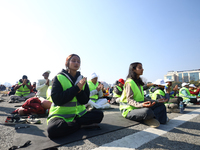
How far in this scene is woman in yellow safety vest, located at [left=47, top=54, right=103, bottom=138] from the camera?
223 centimetres

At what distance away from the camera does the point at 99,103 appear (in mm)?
6199

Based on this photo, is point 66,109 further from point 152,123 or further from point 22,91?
point 22,91

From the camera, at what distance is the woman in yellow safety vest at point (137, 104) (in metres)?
3.04

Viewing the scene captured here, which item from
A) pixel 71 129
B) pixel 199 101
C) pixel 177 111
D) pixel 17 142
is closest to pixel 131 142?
pixel 71 129

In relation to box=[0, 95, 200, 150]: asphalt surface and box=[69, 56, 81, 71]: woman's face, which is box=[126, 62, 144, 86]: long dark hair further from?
box=[69, 56, 81, 71]: woman's face

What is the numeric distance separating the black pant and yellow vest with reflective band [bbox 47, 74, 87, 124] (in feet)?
0.38

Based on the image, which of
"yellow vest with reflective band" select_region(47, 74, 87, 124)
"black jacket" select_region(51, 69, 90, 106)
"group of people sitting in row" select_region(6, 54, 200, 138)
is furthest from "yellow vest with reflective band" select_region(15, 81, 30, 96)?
"black jacket" select_region(51, 69, 90, 106)

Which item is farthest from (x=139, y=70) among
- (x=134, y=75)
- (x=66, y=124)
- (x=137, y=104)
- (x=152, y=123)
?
(x=66, y=124)

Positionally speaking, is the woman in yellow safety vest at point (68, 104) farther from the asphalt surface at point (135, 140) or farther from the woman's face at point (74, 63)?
the asphalt surface at point (135, 140)

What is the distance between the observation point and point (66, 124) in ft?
7.36

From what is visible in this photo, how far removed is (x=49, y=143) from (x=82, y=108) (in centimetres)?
95

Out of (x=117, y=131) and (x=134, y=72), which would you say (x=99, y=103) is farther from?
(x=117, y=131)

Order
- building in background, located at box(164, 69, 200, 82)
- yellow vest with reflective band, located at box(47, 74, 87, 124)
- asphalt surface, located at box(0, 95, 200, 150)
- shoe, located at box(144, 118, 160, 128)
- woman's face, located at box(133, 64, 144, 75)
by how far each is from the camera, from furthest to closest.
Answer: building in background, located at box(164, 69, 200, 82) → woman's face, located at box(133, 64, 144, 75) → shoe, located at box(144, 118, 160, 128) → yellow vest with reflective band, located at box(47, 74, 87, 124) → asphalt surface, located at box(0, 95, 200, 150)

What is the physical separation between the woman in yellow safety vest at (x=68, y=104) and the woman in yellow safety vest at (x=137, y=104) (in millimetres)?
970
